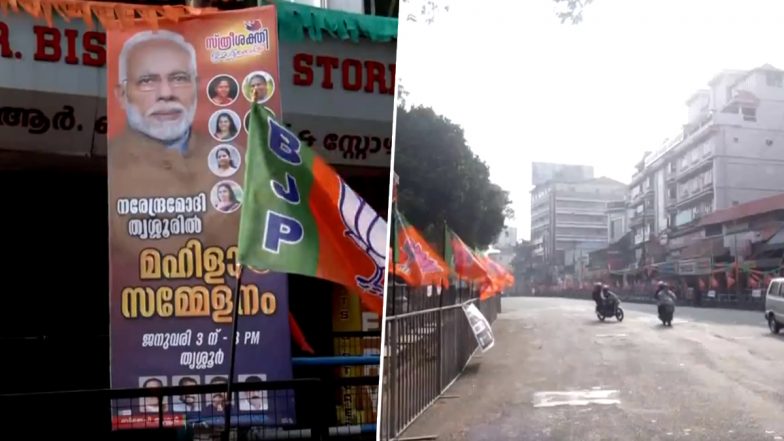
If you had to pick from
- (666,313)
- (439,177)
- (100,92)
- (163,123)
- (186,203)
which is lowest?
(666,313)

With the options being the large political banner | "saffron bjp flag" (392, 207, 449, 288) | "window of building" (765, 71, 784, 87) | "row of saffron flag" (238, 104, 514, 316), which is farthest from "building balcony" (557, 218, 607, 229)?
the large political banner

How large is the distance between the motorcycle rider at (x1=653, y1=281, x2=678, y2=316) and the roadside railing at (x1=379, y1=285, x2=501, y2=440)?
12.4 inches

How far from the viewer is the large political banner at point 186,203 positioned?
11.8 feet

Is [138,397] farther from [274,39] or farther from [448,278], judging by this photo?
[448,278]

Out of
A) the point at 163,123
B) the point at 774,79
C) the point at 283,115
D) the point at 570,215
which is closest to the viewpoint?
the point at 774,79

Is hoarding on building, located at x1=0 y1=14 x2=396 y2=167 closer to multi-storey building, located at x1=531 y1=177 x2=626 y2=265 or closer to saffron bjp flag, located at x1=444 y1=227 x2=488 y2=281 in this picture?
saffron bjp flag, located at x1=444 y1=227 x2=488 y2=281

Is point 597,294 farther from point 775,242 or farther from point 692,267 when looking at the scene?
point 775,242

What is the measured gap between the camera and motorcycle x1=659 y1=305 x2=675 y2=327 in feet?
4.31

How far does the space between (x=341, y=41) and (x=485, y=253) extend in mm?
3739

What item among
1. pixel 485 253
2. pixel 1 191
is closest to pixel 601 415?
pixel 485 253

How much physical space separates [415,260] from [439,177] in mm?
319

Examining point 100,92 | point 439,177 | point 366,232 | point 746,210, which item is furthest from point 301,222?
point 100,92

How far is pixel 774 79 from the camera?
124 centimetres

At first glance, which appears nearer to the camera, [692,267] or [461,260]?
[692,267]
